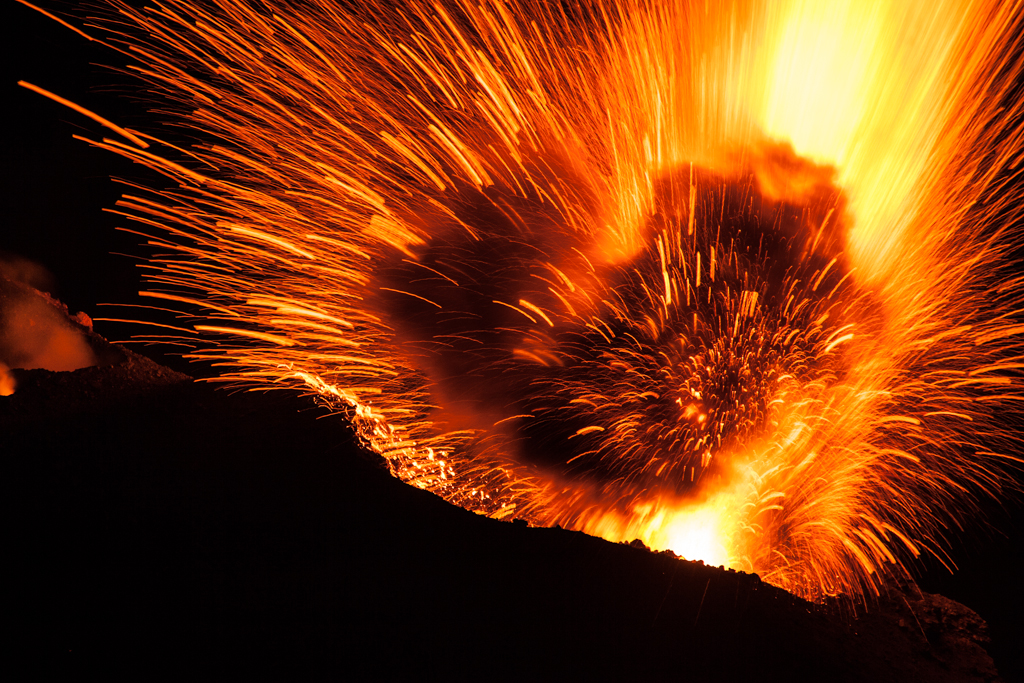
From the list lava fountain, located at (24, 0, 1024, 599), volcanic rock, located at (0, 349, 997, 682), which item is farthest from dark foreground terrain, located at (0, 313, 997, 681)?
lava fountain, located at (24, 0, 1024, 599)

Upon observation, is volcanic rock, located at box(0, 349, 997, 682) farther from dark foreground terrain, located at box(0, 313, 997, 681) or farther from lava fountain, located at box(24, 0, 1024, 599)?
lava fountain, located at box(24, 0, 1024, 599)

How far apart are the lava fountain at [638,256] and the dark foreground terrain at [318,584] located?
→ 5.61 feet

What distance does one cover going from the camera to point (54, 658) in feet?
5.52

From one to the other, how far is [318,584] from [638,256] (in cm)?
344

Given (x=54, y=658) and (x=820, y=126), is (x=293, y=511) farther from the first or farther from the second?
(x=820, y=126)

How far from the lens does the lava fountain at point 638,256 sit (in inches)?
165

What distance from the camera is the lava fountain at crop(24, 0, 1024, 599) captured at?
4.20 metres

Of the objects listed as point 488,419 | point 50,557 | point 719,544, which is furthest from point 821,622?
point 50,557

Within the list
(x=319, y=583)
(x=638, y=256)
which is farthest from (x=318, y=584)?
(x=638, y=256)

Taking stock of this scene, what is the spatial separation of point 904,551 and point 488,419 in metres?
3.52

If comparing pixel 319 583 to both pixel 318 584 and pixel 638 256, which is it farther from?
pixel 638 256

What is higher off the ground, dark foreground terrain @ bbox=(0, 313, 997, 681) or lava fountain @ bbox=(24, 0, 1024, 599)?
lava fountain @ bbox=(24, 0, 1024, 599)

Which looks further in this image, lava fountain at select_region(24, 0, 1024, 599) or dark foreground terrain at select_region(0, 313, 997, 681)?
lava fountain at select_region(24, 0, 1024, 599)

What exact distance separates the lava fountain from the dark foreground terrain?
1708 mm
